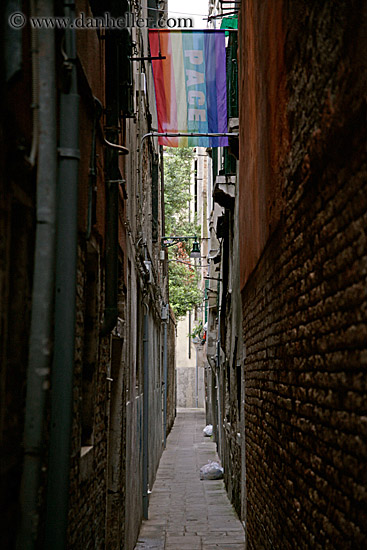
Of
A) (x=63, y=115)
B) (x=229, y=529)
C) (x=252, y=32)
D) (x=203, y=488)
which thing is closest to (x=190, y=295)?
(x=203, y=488)

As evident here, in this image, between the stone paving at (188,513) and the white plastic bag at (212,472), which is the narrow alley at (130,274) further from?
the white plastic bag at (212,472)

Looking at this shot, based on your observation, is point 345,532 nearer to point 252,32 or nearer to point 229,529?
point 252,32

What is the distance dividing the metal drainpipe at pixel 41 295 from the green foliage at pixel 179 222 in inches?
888

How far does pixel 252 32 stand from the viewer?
6359mm

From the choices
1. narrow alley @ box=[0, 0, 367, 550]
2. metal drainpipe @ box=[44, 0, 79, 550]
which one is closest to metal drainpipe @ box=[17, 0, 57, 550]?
narrow alley @ box=[0, 0, 367, 550]

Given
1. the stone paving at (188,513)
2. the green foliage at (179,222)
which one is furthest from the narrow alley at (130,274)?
the green foliage at (179,222)

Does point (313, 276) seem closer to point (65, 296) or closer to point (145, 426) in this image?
point (65, 296)

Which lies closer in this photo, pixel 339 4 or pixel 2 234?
pixel 2 234

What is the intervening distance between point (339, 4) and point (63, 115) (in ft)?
4.87

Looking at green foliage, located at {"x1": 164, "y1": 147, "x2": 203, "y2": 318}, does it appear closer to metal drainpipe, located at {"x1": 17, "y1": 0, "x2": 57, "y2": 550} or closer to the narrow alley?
the narrow alley

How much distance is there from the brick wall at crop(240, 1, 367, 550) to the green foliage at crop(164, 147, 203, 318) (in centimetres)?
2038

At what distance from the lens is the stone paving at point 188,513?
920 centimetres

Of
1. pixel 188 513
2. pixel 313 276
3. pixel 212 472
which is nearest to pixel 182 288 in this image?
pixel 212 472
